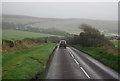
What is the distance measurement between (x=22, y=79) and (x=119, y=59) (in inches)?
437

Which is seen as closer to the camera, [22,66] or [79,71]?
[79,71]

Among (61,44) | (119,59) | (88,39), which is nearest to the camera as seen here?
(119,59)

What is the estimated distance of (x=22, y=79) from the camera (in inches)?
465

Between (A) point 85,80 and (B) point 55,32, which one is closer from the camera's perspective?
(A) point 85,80

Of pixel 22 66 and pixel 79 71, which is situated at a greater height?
pixel 22 66

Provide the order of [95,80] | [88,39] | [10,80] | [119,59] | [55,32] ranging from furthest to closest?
1. [55,32]
2. [88,39]
3. [119,59]
4. [95,80]
5. [10,80]

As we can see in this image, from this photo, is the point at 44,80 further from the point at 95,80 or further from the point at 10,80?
the point at 95,80

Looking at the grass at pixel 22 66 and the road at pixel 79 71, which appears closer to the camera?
the grass at pixel 22 66

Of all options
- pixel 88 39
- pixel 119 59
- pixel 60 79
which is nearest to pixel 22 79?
pixel 60 79

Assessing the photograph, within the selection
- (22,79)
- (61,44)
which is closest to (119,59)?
(22,79)

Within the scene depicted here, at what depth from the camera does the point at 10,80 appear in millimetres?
11492

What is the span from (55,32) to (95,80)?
408 ft

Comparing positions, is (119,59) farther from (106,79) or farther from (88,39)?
(88,39)

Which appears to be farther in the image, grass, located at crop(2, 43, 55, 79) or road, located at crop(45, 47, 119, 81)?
road, located at crop(45, 47, 119, 81)
